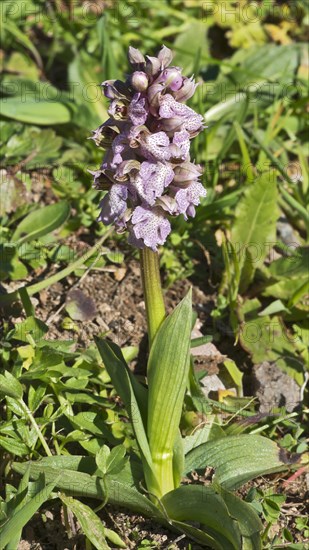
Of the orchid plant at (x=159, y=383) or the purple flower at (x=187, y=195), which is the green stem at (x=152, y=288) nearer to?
the orchid plant at (x=159, y=383)

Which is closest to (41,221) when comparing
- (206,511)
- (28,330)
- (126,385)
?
(28,330)

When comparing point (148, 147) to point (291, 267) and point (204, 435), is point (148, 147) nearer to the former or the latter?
point (204, 435)

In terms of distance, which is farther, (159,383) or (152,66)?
(159,383)

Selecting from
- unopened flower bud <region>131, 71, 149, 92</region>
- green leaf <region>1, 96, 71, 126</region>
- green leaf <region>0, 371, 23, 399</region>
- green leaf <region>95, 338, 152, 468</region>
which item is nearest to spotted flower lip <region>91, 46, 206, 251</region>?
unopened flower bud <region>131, 71, 149, 92</region>

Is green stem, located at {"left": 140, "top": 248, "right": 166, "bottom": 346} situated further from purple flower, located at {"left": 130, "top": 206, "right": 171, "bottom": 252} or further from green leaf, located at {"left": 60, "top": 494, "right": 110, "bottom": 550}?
green leaf, located at {"left": 60, "top": 494, "right": 110, "bottom": 550}

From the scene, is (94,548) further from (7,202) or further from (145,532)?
(7,202)

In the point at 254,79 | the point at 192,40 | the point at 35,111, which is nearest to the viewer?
the point at 35,111
